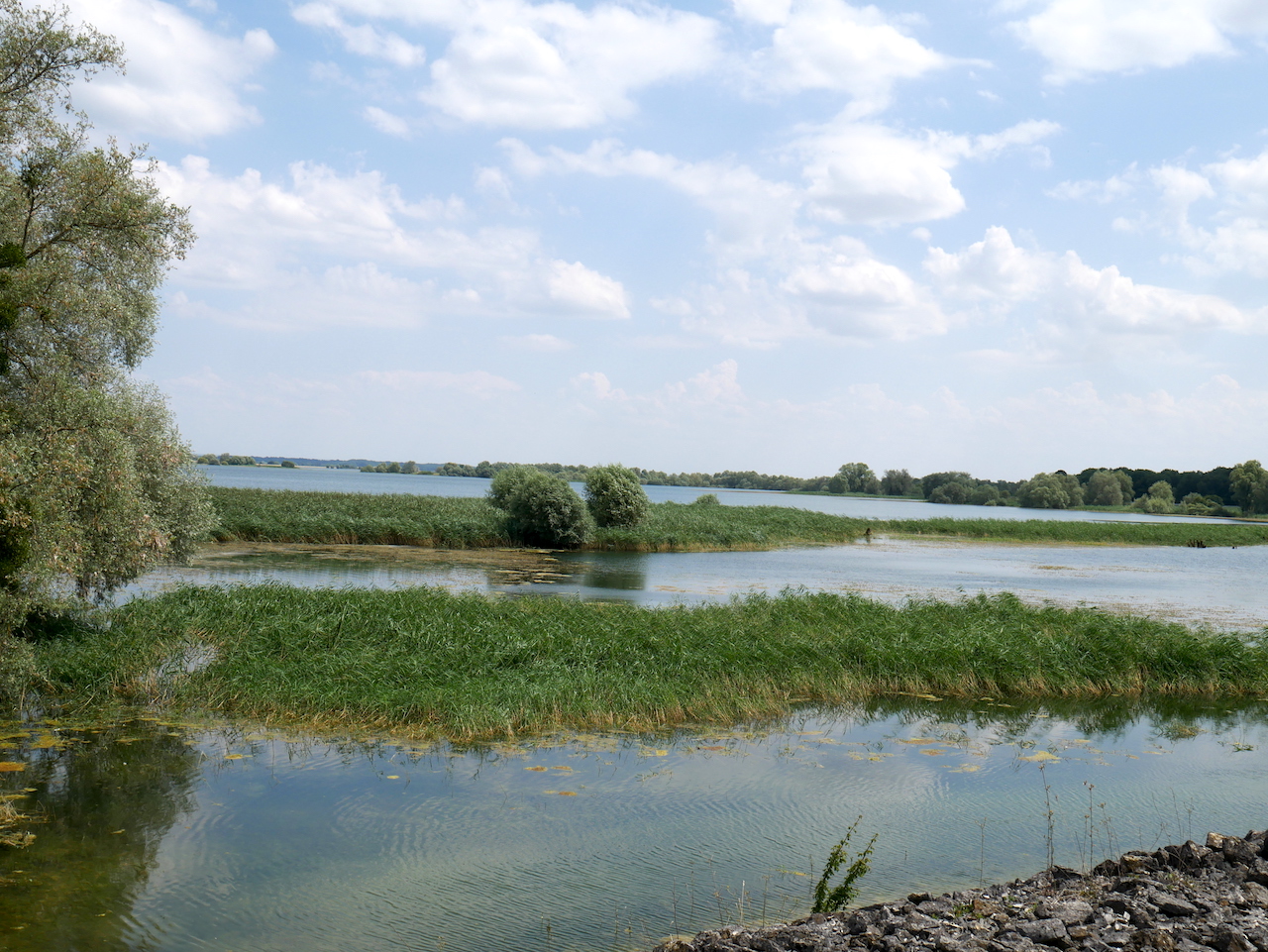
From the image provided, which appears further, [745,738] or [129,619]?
[129,619]

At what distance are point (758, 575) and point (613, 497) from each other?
1402 centimetres

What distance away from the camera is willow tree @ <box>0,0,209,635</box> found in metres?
10.4

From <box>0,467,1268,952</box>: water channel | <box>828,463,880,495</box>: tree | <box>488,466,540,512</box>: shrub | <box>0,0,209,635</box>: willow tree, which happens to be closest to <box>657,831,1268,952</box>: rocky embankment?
<box>0,467,1268,952</box>: water channel

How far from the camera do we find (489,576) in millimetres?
30297

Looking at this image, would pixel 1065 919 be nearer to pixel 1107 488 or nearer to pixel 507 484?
pixel 507 484

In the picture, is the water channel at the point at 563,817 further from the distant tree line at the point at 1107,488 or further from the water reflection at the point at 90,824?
the distant tree line at the point at 1107,488

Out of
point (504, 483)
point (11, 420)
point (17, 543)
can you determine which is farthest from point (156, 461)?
point (504, 483)

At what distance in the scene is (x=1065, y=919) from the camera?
6176 millimetres

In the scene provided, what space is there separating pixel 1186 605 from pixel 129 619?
31195 mm

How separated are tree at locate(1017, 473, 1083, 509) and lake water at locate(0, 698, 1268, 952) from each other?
436 feet

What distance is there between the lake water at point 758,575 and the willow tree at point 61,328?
34.1 ft

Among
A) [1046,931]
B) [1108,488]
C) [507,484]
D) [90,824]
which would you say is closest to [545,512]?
[507,484]

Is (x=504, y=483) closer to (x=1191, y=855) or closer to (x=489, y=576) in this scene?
(x=489, y=576)

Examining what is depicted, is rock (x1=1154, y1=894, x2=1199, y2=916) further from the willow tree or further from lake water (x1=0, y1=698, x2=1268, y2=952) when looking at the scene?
the willow tree
